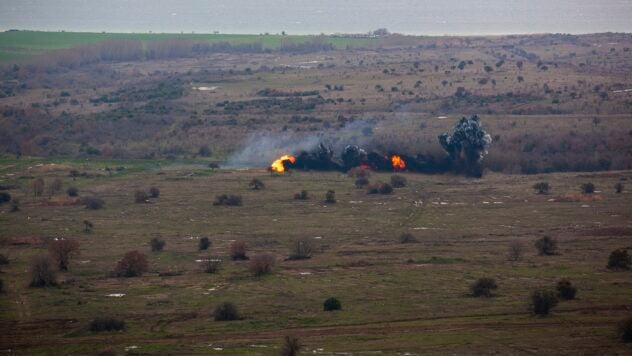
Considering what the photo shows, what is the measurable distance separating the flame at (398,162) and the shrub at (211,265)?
106 feet

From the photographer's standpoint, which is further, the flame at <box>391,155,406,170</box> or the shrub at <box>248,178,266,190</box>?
the flame at <box>391,155,406,170</box>

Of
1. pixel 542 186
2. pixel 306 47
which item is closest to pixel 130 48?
pixel 306 47

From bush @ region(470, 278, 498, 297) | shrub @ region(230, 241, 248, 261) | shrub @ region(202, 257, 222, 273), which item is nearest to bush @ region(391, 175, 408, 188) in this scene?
shrub @ region(230, 241, 248, 261)

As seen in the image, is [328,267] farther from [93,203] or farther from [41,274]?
[93,203]

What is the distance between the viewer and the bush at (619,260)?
54.4 meters

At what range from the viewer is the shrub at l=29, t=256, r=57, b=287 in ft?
→ 178

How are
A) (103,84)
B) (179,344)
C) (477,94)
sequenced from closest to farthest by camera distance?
(179,344), (477,94), (103,84)

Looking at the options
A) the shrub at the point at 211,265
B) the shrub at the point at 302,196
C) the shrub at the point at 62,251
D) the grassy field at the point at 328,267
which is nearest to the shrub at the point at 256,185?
the grassy field at the point at 328,267

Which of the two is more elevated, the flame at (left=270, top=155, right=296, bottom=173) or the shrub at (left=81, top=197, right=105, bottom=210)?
the flame at (left=270, top=155, right=296, bottom=173)

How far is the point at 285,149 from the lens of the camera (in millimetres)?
99062

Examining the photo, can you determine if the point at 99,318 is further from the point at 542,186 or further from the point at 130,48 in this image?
the point at 130,48

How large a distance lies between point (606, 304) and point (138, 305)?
65.4ft

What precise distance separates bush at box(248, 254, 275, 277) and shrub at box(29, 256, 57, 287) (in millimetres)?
9440

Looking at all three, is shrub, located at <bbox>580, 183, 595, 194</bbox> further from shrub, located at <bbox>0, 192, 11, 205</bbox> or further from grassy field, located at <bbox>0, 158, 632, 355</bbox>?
shrub, located at <bbox>0, 192, 11, 205</bbox>
